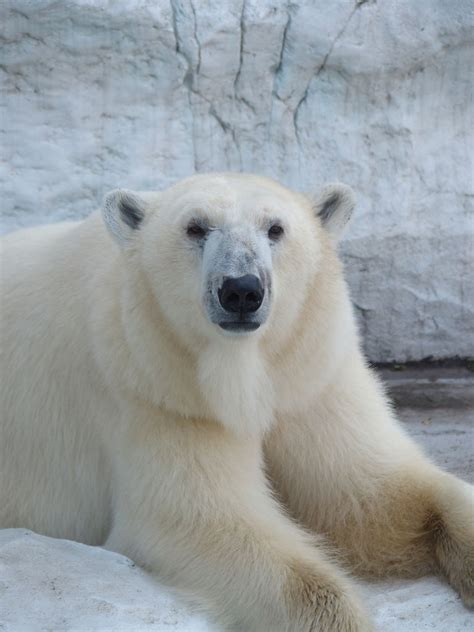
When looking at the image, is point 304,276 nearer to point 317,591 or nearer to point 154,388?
point 154,388

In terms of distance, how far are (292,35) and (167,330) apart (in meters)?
2.74

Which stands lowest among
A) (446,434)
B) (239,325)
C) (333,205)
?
(446,434)

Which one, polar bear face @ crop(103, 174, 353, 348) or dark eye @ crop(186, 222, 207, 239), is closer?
polar bear face @ crop(103, 174, 353, 348)

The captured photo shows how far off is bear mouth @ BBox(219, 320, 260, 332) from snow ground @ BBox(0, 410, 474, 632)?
30.8 inches

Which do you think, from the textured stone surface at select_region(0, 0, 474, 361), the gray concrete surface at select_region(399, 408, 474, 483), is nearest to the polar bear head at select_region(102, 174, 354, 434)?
the gray concrete surface at select_region(399, 408, 474, 483)

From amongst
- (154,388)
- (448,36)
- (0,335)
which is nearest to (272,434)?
(154,388)

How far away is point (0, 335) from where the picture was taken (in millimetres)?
3668

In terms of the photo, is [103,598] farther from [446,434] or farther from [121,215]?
[446,434]

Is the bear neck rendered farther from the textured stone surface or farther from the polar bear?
the textured stone surface

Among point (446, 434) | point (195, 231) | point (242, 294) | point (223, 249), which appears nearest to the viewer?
point (242, 294)

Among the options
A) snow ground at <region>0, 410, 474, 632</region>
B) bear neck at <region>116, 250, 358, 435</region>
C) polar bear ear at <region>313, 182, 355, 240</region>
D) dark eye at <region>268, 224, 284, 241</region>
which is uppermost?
polar bear ear at <region>313, 182, 355, 240</region>

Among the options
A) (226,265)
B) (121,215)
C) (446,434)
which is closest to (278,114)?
(446,434)

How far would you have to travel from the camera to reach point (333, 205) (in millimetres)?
3352

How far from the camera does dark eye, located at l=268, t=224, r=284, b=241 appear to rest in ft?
10.0
